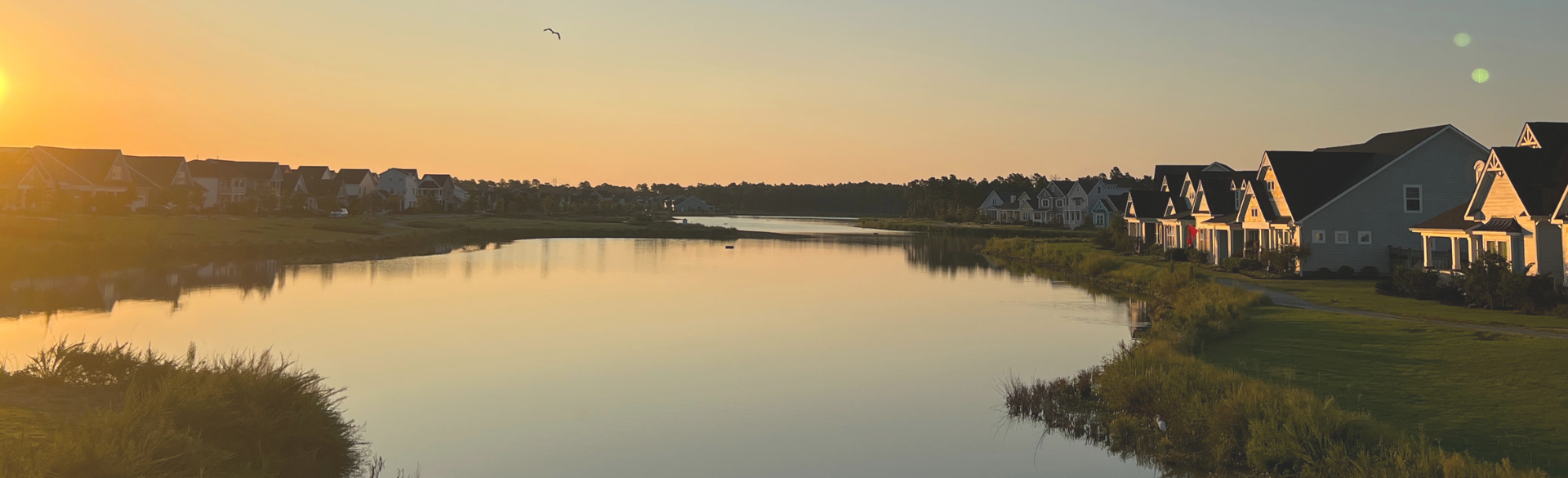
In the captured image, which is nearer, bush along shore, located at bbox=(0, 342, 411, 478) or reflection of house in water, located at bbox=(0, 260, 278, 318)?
bush along shore, located at bbox=(0, 342, 411, 478)

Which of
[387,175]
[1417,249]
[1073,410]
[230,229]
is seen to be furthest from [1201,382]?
[387,175]

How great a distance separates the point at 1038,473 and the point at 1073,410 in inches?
139

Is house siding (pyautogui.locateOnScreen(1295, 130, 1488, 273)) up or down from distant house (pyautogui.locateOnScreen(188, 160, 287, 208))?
down

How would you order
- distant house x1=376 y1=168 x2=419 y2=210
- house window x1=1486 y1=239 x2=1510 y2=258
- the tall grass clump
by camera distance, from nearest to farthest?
1. the tall grass clump
2. house window x1=1486 y1=239 x2=1510 y2=258
3. distant house x1=376 y1=168 x2=419 y2=210

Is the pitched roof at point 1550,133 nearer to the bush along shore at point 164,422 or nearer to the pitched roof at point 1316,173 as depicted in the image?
the pitched roof at point 1316,173

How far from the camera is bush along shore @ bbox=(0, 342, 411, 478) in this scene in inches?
353

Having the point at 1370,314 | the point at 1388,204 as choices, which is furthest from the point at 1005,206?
the point at 1370,314

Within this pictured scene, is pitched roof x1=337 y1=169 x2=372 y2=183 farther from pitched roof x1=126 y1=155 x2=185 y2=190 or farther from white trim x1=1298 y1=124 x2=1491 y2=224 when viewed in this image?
white trim x1=1298 y1=124 x2=1491 y2=224

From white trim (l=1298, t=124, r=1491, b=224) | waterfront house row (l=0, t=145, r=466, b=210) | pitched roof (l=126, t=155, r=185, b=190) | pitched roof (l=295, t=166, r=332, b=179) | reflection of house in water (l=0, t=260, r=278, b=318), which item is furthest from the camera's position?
pitched roof (l=295, t=166, r=332, b=179)

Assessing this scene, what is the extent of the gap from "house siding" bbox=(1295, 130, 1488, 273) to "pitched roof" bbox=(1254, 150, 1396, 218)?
525mm

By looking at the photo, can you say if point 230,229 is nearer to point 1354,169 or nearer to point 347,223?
point 347,223

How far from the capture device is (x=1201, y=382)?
14.7 m

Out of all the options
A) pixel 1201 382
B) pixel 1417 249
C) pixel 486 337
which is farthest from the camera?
pixel 1417 249

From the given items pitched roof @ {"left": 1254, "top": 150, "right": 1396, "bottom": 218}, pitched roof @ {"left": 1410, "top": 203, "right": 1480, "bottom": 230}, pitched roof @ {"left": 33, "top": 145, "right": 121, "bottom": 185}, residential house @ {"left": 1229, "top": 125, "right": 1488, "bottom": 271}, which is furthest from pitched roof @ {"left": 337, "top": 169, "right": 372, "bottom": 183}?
pitched roof @ {"left": 1410, "top": 203, "right": 1480, "bottom": 230}
